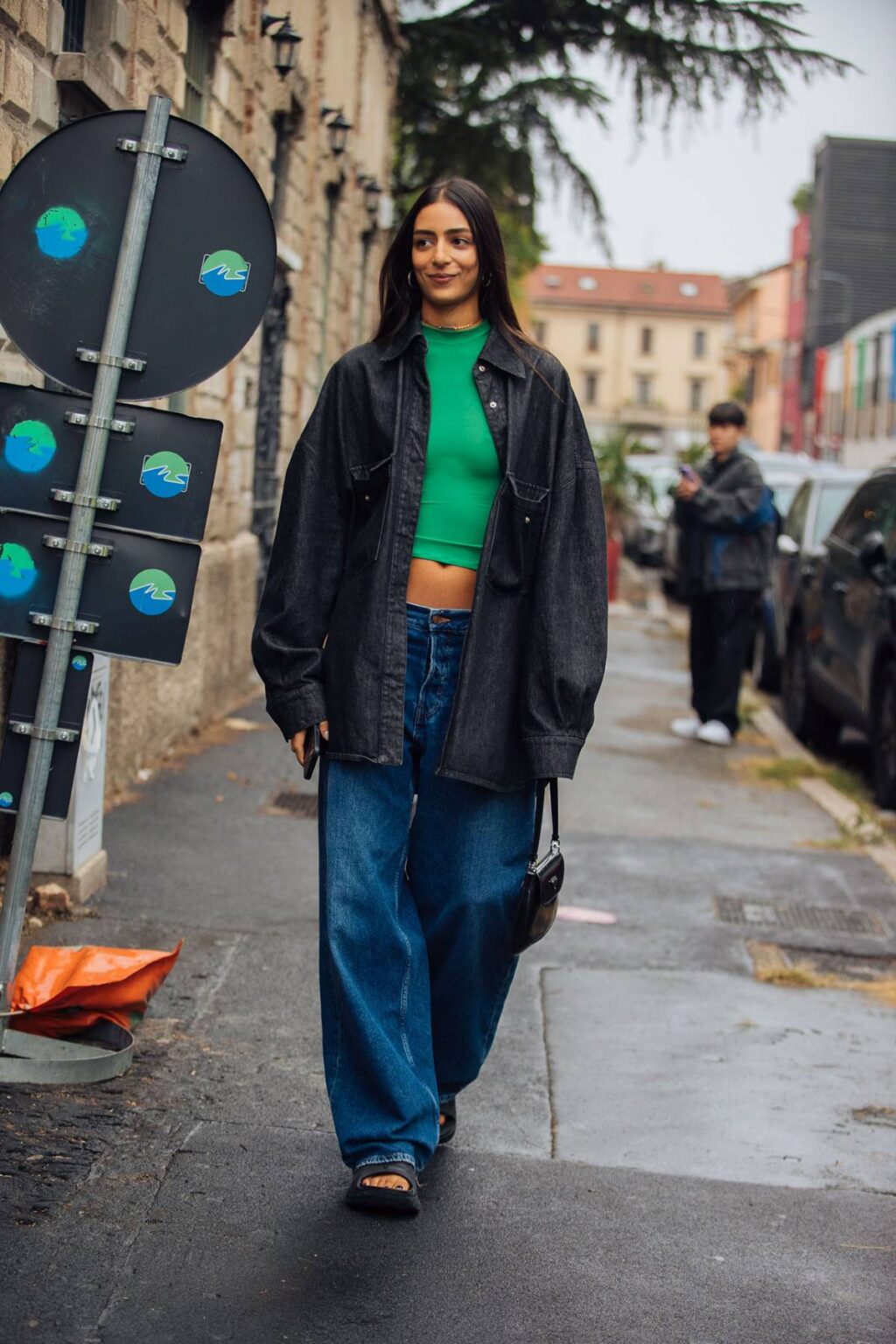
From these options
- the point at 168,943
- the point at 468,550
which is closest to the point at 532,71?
the point at 168,943

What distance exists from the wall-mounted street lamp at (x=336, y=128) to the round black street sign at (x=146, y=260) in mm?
9484

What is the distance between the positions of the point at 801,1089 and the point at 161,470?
2.40 metres

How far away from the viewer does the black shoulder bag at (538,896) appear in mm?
3715

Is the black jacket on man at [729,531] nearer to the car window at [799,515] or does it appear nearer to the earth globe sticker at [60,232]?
the car window at [799,515]

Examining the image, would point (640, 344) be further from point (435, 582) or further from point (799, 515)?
point (435, 582)

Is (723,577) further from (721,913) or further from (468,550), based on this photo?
(468,550)

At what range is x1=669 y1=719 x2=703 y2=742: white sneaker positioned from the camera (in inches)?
448

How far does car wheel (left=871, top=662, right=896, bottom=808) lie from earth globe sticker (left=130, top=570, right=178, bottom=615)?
6.04 metres

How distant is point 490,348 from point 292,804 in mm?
4656

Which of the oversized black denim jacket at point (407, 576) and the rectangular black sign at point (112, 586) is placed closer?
the oversized black denim jacket at point (407, 576)

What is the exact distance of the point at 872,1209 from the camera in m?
4.01

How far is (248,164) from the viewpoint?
26.3 ft

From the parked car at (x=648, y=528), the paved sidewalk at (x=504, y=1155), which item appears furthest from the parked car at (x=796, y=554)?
the parked car at (x=648, y=528)

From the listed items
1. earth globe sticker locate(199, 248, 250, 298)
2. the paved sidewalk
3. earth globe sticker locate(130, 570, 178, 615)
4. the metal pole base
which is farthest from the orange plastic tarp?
earth globe sticker locate(199, 248, 250, 298)
